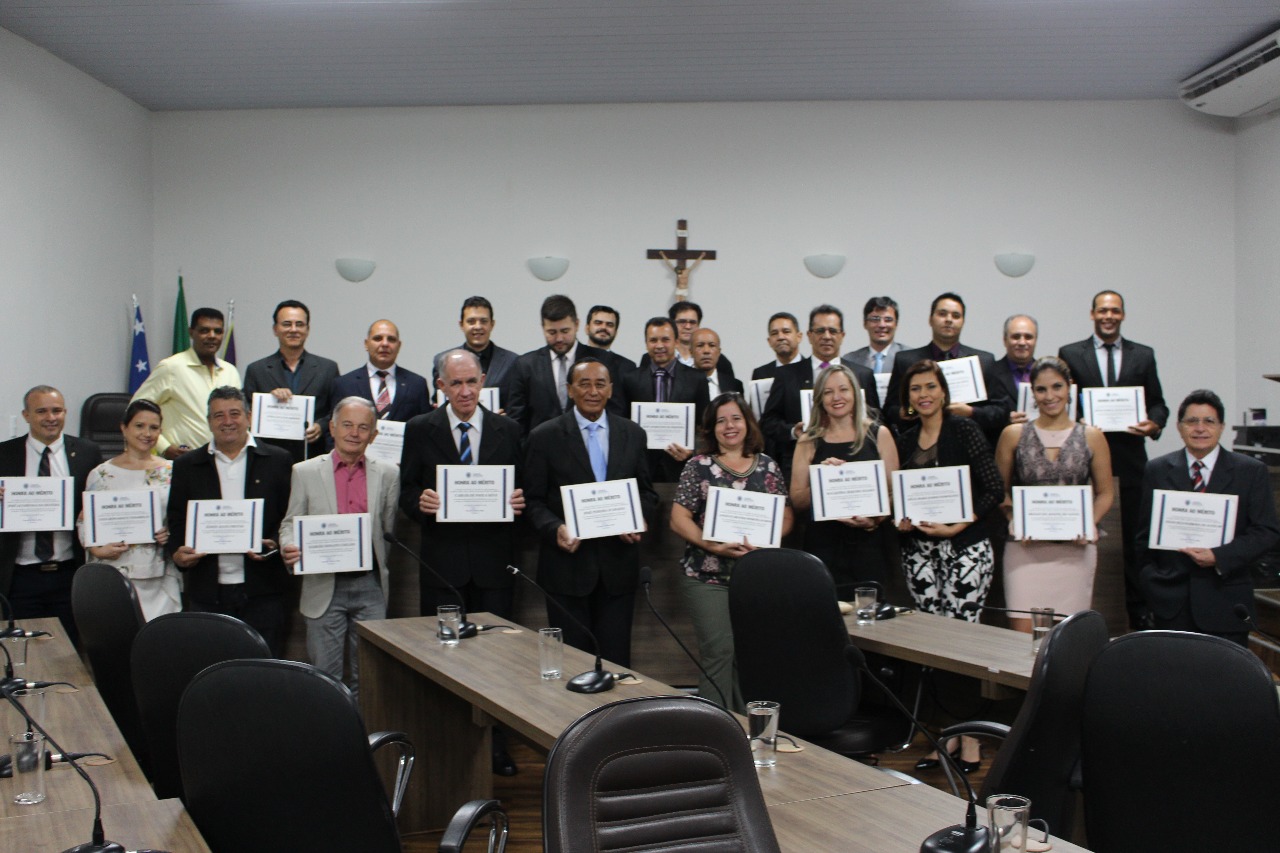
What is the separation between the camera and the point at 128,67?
787cm

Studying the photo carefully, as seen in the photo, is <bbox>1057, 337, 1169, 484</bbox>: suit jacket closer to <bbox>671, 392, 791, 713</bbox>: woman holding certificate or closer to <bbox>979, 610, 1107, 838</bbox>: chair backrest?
<bbox>671, 392, 791, 713</bbox>: woman holding certificate

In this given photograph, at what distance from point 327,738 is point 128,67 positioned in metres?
7.16

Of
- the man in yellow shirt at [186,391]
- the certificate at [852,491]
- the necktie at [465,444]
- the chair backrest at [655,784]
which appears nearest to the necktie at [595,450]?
the necktie at [465,444]

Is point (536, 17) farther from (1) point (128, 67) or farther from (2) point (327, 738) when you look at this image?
(2) point (327, 738)

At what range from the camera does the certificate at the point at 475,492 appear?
4.73 m

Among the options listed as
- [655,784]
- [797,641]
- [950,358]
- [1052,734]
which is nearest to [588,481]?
[797,641]

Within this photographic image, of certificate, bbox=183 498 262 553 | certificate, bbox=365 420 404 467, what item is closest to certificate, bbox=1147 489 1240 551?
certificate, bbox=365 420 404 467

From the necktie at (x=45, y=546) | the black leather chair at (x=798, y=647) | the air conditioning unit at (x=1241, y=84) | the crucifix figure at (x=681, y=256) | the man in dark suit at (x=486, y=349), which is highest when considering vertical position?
the air conditioning unit at (x=1241, y=84)

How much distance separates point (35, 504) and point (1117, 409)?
16.6ft

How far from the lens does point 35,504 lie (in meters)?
4.89

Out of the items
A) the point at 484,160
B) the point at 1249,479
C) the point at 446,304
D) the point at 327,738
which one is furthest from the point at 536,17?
the point at 327,738

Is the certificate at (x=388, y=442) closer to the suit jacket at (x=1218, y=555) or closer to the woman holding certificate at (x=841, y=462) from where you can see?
the woman holding certificate at (x=841, y=462)

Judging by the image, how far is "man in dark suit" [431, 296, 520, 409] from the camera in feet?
19.6

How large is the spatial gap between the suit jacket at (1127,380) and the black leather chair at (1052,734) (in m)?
3.48
